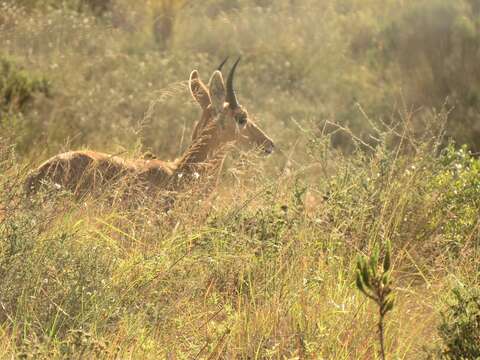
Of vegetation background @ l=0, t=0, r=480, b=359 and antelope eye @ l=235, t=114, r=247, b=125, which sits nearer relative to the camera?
vegetation background @ l=0, t=0, r=480, b=359

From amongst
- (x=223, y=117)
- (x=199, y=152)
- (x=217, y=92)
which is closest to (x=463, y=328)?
(x=199, y=152)

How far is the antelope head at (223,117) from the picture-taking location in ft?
28.8

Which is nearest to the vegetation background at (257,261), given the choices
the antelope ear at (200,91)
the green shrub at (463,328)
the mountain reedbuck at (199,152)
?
the green shrub at (463,328)

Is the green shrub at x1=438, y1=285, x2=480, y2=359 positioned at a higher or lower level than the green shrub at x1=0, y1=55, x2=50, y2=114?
higher

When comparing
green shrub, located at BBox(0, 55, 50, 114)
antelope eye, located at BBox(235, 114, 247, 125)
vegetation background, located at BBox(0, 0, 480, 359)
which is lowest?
green shrub, located at BBox(0, 55, 50, 114)

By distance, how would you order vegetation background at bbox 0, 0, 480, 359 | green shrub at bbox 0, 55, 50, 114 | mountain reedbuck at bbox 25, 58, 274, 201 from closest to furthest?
vegetation background at bbox 0, 0, 480, 359 < mountain reedbuck at bbox 25, 58, 274, 201 < green shrub at bbox 0, 55, 50, 114

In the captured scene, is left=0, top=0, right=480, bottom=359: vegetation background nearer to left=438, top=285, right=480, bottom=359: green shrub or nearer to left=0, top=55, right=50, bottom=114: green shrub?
left=438, top=285, right=480, bottom=359: green shrub

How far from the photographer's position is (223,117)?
8.86 metres

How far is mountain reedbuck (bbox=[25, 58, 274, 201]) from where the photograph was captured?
23.3 feet

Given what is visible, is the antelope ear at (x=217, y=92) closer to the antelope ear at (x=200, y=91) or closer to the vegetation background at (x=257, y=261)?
the antelope ear at (x=200, y=91)

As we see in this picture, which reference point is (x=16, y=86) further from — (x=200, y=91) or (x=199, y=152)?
(x=199, y=152)

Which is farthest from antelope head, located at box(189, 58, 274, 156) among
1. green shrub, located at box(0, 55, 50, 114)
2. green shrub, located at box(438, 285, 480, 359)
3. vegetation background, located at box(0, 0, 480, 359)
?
green shrub, located at box(438, 285, 480, 359)

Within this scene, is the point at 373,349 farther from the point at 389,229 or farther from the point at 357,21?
the point at 357,21

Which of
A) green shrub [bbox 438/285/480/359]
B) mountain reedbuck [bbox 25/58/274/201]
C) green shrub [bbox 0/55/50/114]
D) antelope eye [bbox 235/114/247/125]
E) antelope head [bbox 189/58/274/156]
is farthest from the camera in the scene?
green shrub [bbox 0/55/50/114]
